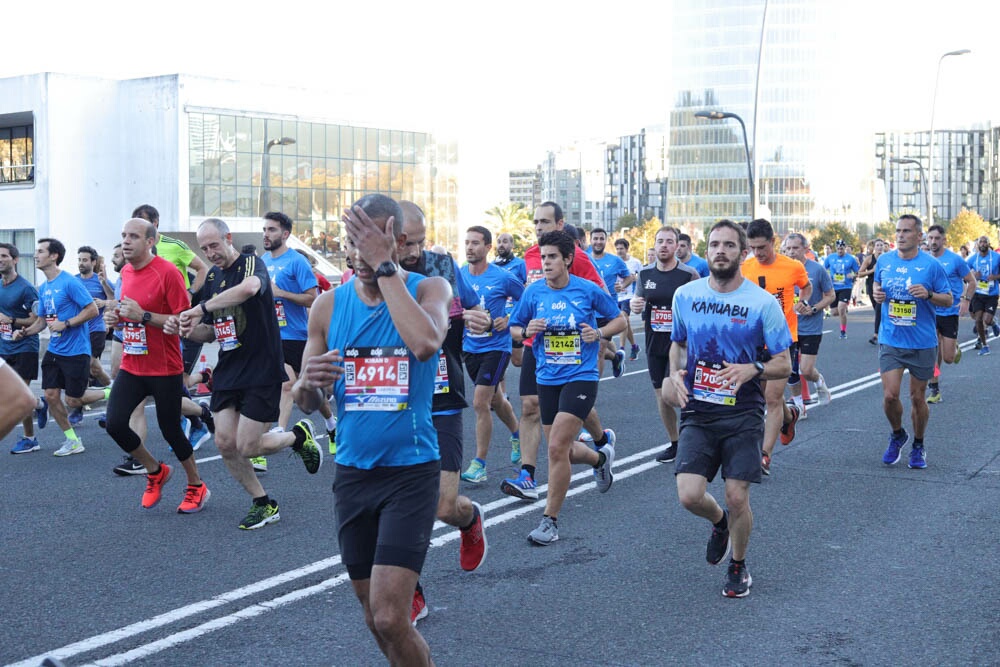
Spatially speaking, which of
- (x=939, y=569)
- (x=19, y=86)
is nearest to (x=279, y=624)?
(x=939, y=569)

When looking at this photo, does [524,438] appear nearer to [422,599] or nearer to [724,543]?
[724,543]

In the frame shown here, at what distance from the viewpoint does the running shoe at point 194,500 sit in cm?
768

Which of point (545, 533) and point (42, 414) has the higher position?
point (42, 414)

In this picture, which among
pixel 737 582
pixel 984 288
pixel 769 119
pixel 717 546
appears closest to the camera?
pixel 737 582

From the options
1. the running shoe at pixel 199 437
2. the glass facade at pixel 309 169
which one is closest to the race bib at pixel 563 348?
the running shoe at pixel 199 437

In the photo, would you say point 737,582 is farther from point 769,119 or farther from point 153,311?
point 769,119

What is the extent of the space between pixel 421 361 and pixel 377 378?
0.17m

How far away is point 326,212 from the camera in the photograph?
59.8 meters

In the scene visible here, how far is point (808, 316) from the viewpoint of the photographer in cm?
1163

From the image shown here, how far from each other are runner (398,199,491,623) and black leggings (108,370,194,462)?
7.66 feet

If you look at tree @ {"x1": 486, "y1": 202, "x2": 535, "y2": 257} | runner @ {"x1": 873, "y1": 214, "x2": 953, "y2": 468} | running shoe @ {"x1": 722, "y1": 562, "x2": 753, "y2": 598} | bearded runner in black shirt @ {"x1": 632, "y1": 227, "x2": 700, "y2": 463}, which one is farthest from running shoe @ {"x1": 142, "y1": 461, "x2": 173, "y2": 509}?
tree @ {"x1": 486, "y1": 202, "x2": 535, "y2": 257}

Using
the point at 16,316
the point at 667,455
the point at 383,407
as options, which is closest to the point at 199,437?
the point at 16,316

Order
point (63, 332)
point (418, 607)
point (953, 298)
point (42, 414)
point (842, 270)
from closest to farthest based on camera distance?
point (418, 607) < point (953, 298) < point (63, 332) < point (42, 414) < point (842, 270)

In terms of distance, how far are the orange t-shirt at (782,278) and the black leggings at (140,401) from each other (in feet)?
15.6
